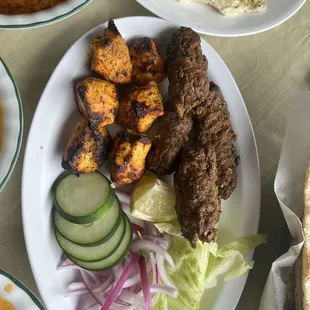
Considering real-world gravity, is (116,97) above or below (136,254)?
above

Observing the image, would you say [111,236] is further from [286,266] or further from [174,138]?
[286,266]

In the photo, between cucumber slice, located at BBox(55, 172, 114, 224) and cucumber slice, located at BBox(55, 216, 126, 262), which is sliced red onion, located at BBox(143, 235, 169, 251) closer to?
cucumber slice, located at BBox(55, 216, 126, 262)

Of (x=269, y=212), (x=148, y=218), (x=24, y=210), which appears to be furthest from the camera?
(x=269, y=212)

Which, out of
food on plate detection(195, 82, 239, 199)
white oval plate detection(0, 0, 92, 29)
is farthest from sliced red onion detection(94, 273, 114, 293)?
white oval plate detection(0, 0, 92, 29)

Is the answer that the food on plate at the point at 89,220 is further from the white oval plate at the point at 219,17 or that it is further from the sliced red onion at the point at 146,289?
the white oval plate at the point at 219,17

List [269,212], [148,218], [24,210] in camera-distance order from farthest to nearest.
Result: [269,212]
[148,218]
[24,210]

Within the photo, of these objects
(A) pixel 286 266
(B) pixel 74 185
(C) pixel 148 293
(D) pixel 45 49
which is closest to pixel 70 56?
(D) pixel 45 49

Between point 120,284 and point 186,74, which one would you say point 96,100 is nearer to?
point 186,74
